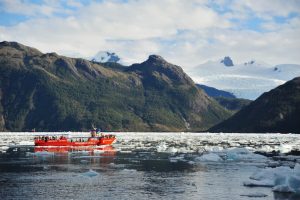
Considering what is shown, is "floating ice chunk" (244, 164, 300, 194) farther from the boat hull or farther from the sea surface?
the boat hull

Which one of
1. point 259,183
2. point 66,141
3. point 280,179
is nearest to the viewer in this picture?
point 280,179

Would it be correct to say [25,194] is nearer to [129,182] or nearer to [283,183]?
[129,182]

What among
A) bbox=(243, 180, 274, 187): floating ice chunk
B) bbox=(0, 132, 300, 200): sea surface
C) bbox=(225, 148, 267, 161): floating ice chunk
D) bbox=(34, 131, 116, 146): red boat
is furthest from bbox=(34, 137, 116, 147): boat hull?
bbox=(243, 180, 274, 187): floating ice chunk

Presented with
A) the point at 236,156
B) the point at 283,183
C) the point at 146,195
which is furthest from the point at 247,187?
the point at 236,156

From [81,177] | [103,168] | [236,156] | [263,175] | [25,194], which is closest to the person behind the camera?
[25,194]

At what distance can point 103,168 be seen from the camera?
70438mm

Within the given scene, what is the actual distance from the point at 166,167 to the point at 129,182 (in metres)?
18.5

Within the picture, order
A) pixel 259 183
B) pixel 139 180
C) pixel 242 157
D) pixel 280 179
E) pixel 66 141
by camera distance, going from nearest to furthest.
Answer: pixel 280 179 < pixel 259 183 < pixel 139 180 < pixel 242 157 < pixel 66 141

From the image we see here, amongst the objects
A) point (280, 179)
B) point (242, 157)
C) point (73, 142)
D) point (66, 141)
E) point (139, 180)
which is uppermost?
point (66, 141)

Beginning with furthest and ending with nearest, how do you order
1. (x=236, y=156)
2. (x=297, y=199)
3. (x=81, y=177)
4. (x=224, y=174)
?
1. (x=236, y=156)
2. (x=224, y=174)
3. (x=81, y=177)
4. (x=297, y=199)

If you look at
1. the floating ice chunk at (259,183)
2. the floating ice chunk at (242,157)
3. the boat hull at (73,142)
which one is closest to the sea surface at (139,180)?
the floating ice chunk at (259,183)

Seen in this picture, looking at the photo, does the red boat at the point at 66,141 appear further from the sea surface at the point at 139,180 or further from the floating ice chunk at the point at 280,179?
the floating ice chunk at the point at 280,179

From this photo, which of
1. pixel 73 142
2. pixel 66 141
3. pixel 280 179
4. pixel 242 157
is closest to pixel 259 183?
pixel 280 179

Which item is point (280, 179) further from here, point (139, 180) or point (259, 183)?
point (139, 180)
